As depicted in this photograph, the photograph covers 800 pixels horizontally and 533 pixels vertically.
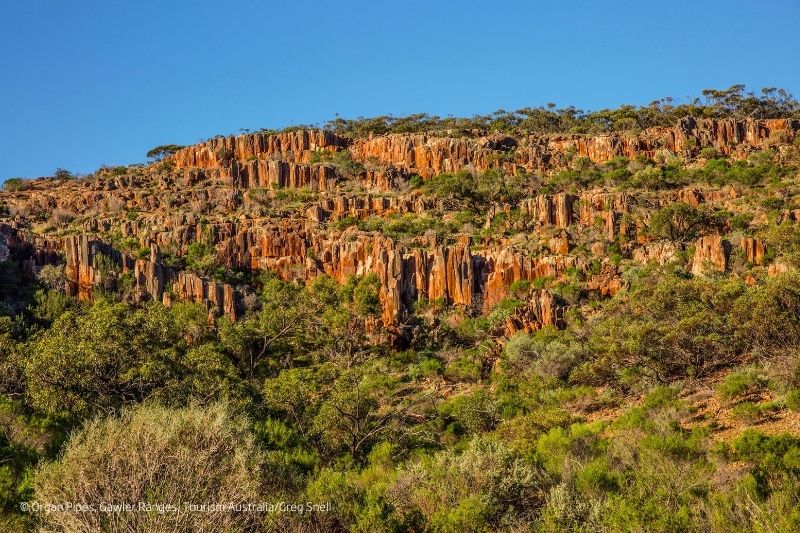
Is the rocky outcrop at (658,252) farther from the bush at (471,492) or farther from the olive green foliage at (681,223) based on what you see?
the bush at (471,492)

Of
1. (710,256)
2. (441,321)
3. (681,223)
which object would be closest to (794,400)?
(710,256)

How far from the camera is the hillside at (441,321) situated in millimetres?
17672

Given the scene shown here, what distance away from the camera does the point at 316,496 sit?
17219mm

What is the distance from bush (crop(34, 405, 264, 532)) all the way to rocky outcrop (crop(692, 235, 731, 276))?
101 feet

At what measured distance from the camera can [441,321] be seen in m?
44.2

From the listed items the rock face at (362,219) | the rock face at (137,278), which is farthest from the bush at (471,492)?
the rock face at (137,278)

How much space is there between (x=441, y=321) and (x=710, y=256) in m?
15.1

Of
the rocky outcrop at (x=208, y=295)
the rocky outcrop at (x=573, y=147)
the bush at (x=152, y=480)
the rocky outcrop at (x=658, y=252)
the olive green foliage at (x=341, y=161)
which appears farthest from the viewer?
the olive green foliage at (x=341, y=161)

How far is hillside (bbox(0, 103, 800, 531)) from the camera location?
17.7 m

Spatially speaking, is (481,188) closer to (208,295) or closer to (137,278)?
(208,295)

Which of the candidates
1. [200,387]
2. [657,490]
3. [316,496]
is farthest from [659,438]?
[200,387]

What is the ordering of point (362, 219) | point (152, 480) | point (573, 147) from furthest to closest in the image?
point (573, 147)
point (362, 219)
point (152, 480)

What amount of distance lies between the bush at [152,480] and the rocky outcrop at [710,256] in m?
30.8

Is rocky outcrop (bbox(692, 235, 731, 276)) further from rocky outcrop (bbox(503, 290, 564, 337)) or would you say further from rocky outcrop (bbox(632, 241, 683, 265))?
rocky outcrop (bbox(503, 290, 564, 337))
